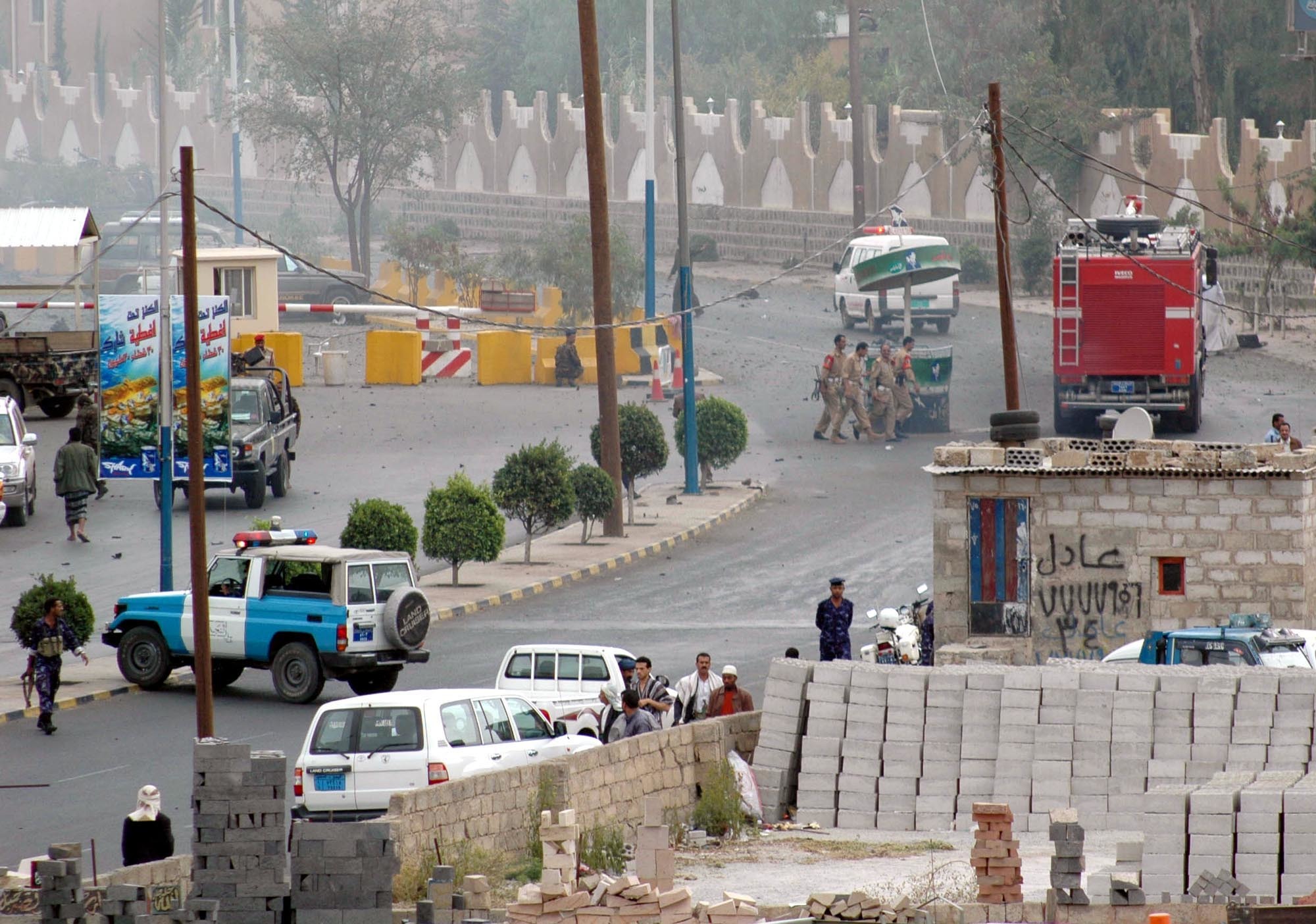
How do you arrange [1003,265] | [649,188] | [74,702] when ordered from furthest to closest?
[649,188]
[1003,265]
[74,702]

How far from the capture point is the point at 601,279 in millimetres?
31453

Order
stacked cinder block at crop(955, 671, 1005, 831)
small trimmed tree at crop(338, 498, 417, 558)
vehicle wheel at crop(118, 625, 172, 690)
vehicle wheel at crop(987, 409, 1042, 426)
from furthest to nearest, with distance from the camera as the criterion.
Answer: small trimmed tree at crop(338, 498, 417, 558) < vehicle wheel at crop(987, 409, 1042, 426) < vehicle wheel at crop(118, 625, 172, 690) < stacked cinder block at crop(955, 671, 1005, 831)

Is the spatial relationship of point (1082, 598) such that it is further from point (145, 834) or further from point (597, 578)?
point (145, 834)

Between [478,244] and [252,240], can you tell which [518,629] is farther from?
[252,240]

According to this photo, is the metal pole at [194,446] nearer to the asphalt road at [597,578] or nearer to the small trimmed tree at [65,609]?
the asphalt road at [597,578]

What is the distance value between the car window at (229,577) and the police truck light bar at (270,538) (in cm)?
17

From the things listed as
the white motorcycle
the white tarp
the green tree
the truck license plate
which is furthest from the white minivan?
the truck license plate

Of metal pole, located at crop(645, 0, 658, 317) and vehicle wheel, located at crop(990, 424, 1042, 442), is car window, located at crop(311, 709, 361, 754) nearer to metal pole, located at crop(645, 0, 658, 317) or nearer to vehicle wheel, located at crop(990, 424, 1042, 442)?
vehicle wheel, located at crop(990, 424, 1042, 442)

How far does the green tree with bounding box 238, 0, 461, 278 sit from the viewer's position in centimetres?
6744

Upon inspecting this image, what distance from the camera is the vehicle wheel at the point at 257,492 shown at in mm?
30359

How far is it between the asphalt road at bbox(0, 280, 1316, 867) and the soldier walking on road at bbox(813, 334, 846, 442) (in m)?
0.41

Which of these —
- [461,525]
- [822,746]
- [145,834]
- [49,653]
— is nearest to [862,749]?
[822,746]

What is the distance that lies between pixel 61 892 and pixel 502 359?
31.3 meters

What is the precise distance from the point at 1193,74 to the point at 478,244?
93.4 feet
